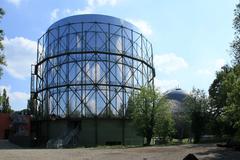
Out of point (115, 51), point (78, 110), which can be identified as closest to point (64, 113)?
point (78, 110)

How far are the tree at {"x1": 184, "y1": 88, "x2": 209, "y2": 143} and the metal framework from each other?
1066 centimetres

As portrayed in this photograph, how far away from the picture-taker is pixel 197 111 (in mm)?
57094

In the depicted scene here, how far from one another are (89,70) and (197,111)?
18.0m

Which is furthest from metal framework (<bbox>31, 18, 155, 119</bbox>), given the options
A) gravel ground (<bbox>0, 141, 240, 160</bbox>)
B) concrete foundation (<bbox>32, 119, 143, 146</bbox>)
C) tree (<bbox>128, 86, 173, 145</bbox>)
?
gravel ground (<bbox>0, 141, 240, 160</bbox>)

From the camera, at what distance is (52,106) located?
66.3 m

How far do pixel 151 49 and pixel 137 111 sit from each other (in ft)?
72.0

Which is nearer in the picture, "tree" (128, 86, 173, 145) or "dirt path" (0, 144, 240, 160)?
"dirt path" (0, 144, 240, 160)

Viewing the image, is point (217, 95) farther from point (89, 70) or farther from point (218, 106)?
point (89, 70)

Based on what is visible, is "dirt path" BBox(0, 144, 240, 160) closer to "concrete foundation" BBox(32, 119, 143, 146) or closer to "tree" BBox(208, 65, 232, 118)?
"tree" BBox(208, 65, 232, 118)

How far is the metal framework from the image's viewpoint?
63.7 metres

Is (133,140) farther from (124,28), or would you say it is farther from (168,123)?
(124,28)

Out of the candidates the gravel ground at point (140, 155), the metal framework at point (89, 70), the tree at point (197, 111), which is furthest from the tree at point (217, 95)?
the gravel ground at point (140, 155)

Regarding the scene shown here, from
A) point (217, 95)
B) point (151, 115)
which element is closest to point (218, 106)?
point (217, 95)

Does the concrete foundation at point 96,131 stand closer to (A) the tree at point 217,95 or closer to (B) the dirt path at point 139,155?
(A) the tree at point 217,95
